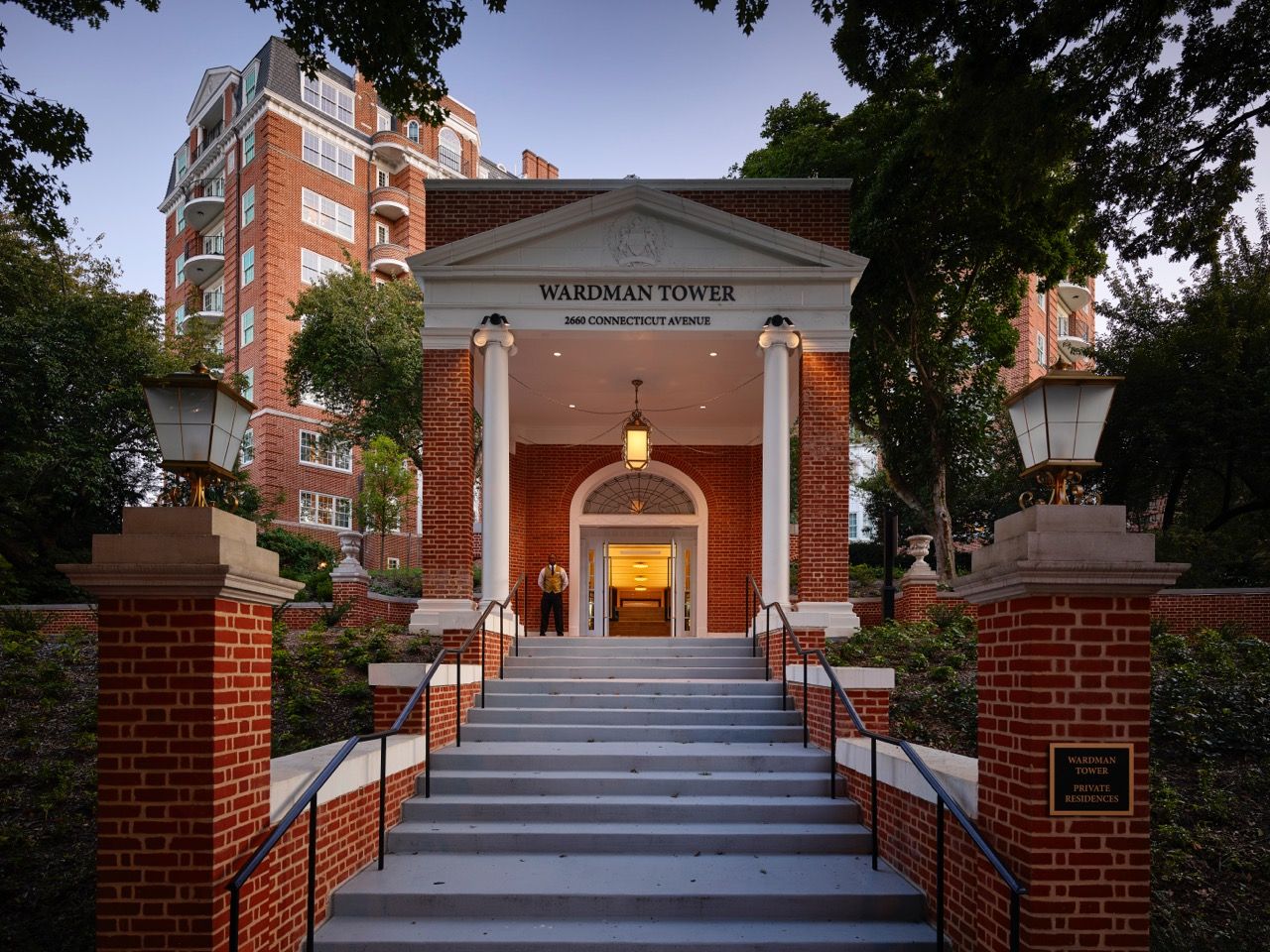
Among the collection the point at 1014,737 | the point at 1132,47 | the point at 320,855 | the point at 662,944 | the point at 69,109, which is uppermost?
the point at 1132,47

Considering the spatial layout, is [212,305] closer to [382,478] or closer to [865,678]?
[382,478]

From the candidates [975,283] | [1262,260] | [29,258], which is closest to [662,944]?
[975,283]

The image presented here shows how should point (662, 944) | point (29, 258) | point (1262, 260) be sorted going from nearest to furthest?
point (662, 944) → point (29, 258) → point (1262, 260)

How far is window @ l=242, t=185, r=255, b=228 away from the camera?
123 ft

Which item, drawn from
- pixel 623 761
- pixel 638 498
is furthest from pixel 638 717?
pixel 638 498

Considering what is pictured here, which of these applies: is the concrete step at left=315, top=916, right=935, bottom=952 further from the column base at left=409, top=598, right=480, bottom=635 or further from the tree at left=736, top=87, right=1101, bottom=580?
the tree at left=736, top=87, right=1101, bottom=580

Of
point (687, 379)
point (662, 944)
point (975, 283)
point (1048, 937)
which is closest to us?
point (1048, 937)

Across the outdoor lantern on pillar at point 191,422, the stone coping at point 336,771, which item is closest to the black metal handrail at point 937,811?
the stone coping at point 336,771

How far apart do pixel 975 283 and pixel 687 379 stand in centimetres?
833

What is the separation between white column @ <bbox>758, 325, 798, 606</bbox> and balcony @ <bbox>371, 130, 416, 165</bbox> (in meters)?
33.7

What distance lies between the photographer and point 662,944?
5312 millimetres

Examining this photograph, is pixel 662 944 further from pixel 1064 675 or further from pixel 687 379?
pixel 687 379

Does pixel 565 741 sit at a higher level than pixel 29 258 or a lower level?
lower

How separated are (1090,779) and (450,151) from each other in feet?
151
